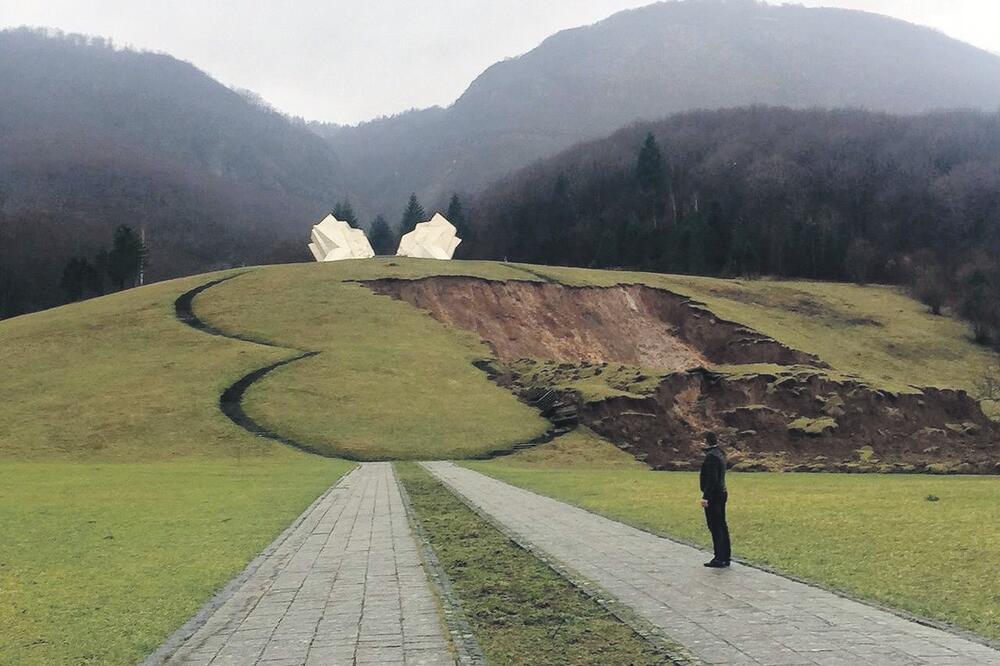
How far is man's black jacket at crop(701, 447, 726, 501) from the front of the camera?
12.3 meters

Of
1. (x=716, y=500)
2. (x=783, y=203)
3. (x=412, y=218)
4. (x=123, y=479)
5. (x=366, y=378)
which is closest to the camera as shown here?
(x=716, y=500)

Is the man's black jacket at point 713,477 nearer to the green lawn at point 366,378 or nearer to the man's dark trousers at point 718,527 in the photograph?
the man's dark trousers at point 718,527

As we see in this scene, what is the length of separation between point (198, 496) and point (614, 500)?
39.1 ft

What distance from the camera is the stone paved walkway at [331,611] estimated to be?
7.95m

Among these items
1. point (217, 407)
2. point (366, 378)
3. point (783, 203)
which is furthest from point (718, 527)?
point (783, 203)

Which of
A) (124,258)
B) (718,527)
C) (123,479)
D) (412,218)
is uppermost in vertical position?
(412,218)

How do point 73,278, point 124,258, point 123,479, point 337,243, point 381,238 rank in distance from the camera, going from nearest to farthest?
point 123,479 < point 337,243 < point 124,258 < point 73,278 < point 381,238

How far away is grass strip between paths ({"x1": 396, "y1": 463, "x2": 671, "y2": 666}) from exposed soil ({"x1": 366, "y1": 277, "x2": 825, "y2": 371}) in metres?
47.4

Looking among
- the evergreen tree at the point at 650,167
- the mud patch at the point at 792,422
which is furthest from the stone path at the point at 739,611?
the evergreen tree at the point at 650,167

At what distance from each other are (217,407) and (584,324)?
112 ft

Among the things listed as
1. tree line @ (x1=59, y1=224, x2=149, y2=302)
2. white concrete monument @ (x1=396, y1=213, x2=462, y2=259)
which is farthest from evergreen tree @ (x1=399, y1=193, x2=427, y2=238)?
tree line @ (x1=59, y1=224, x2=149, y2=302)

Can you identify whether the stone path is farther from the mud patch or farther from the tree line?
the tree line

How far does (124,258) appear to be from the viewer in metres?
99.7

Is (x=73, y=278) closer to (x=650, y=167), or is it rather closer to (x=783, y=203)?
(x=650, y=167)
